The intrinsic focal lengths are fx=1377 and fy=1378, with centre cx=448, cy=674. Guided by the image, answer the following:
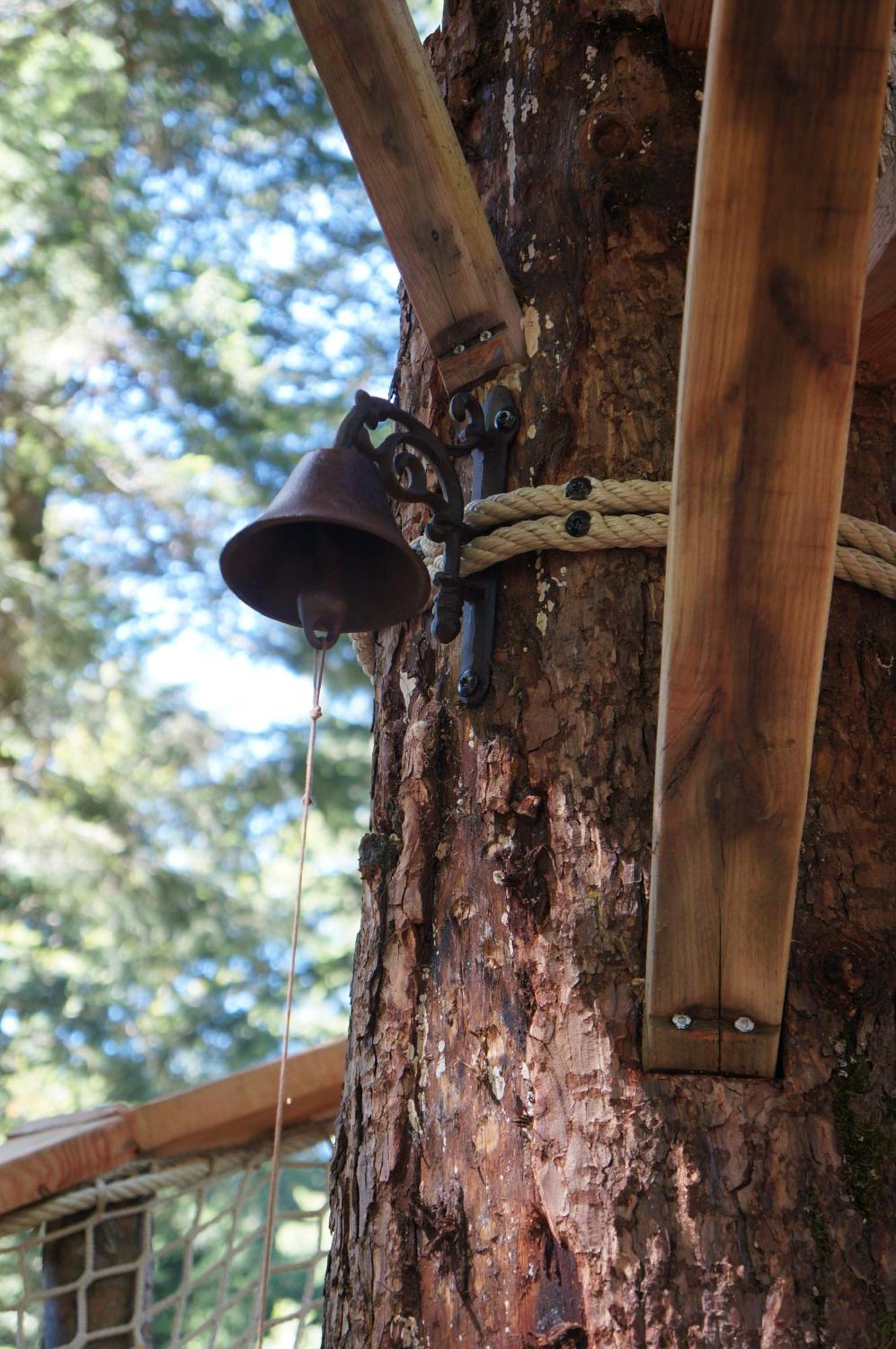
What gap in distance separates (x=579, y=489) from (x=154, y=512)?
283 inches

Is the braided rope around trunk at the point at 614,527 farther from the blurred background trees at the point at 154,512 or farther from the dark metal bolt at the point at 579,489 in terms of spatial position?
the blurred background trees at the point at 154,512

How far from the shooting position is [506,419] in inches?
62.7

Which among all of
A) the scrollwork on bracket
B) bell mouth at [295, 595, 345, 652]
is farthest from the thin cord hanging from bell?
the scrollwork on bracket

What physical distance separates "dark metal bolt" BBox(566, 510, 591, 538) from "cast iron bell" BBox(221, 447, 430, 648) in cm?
17

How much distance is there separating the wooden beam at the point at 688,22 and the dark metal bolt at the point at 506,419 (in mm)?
528

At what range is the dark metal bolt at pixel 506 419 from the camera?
5.22 ft

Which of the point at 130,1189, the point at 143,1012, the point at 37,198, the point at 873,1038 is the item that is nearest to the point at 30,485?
the point at 37,198

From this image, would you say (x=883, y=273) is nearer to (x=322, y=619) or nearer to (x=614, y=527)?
(x=614, y=527)

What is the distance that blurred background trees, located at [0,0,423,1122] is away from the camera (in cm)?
741

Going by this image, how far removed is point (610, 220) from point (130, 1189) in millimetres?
1751

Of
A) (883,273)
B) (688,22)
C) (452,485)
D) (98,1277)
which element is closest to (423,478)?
(452,485)

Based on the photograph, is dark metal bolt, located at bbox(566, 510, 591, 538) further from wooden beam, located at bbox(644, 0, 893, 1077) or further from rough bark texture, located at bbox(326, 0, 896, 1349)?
wooden beam, located at bbox(644, 0, 893, 1077)

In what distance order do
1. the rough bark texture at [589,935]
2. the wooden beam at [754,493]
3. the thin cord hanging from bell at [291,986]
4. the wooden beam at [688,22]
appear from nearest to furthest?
the wooden beam at [754,493] < the rough bark texture at [589,935] < the thin cord hanging from bell at [291,986] < the wooden beam at [688,22]

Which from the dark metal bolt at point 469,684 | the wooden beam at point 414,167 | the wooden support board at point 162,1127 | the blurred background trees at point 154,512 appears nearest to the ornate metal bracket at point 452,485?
the dark metal bolt at point 469,684
